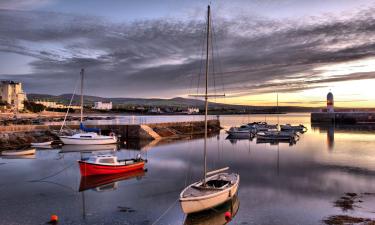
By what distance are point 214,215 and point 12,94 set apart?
140m

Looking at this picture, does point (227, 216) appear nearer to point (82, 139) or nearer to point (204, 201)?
point (204, 201)

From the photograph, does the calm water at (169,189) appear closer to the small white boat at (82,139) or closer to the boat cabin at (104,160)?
the boat cabin at (104,160)

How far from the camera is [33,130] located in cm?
5006

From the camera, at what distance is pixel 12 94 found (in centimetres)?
13475

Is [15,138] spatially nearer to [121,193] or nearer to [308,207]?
[121,193]

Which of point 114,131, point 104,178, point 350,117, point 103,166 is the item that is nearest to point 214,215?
point 104,178

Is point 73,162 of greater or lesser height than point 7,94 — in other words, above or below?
below

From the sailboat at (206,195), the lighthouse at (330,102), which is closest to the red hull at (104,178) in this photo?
the sailboat at (206,195)

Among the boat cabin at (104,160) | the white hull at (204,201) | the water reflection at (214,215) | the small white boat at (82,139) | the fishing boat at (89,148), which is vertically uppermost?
the small white boat at (82,139)

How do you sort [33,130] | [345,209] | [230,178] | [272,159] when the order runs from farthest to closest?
1. [33,130]
2. [272,159]
3. [230,178]
4. [345,209]

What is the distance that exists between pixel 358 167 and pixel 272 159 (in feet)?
28.7

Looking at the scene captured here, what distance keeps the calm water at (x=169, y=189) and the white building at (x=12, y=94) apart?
4284 inches

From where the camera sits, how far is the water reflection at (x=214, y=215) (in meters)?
15.9

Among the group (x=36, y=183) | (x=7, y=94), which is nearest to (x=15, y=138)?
(x=36, y=183)
